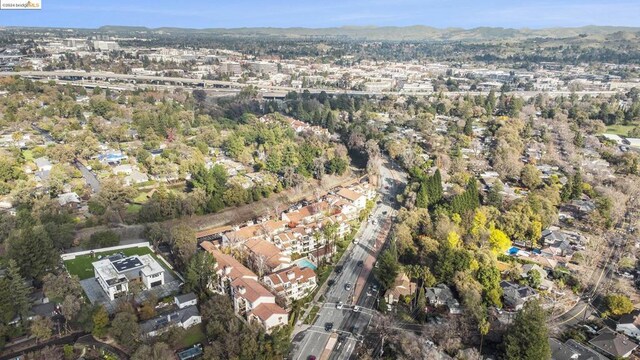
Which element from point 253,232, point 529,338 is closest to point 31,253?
point 253,232

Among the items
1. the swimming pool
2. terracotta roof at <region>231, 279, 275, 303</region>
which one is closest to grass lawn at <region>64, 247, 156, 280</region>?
terracotta roof at <region>231, 279, 275, 303</region>

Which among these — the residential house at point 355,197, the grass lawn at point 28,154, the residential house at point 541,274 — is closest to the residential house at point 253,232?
the residential house at point 355,197

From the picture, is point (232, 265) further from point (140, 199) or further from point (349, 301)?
point (140, 199)

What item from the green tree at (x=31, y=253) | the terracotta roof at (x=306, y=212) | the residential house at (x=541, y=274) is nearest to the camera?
the green tree at (x=31, y=253)

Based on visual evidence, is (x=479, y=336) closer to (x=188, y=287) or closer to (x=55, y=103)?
(x=188, y=287)

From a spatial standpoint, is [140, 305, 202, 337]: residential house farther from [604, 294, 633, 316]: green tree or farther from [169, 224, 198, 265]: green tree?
[604, 294, 633, 316]: green tree

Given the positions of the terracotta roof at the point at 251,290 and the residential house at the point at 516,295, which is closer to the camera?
the terracotta roof at the point at 251,290

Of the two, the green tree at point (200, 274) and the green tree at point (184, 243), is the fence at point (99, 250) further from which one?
the green tree at point (200, 274)

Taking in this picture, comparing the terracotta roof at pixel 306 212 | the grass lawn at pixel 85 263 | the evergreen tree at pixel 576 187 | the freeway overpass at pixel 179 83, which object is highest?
the freeway overpass at pixel 179 83
